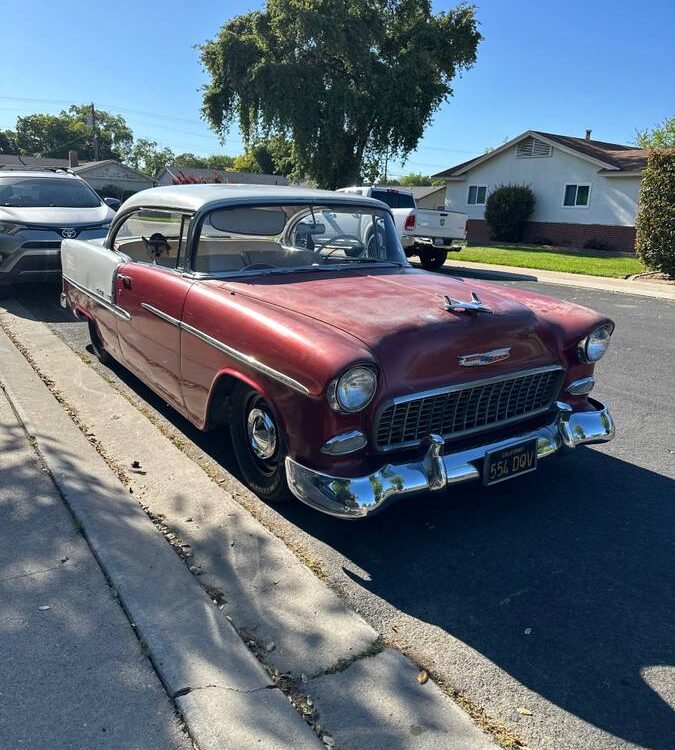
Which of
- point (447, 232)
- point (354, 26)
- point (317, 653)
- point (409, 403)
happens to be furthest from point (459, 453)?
point (354, 26)

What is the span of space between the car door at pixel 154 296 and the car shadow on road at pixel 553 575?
1.33 m

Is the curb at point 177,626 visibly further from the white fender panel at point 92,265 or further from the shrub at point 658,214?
the shrub at point 658,214

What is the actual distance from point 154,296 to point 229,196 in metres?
0.78

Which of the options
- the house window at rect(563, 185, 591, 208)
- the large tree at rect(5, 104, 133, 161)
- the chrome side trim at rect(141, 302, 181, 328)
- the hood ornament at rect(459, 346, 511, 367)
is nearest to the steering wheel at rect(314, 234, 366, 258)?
the chrome side trim at rect(141, 302, 181, 328)

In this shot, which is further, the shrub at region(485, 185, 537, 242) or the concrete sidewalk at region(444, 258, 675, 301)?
the shrub at region(485, 185, 537, 242)

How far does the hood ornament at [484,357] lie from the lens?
2.92 m

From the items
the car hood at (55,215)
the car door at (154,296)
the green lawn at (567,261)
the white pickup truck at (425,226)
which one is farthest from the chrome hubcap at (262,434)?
the green lawn at (567,261)

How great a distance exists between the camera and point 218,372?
130 inches

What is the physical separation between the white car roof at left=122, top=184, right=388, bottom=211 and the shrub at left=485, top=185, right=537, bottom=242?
2274cm

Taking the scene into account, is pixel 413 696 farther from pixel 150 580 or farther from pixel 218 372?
pixel 218 372

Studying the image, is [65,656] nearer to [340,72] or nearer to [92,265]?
[92,265]

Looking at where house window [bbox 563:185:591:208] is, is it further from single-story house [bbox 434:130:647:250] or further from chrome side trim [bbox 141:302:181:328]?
chrome side trim [bbox 141:302:181:328]

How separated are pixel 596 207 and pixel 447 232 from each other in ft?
39.6

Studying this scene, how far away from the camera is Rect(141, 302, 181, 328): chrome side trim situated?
A: 12.2 ft
